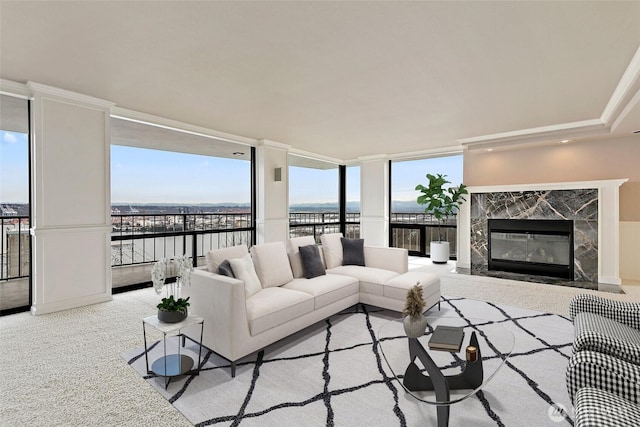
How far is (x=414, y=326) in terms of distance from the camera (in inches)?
81.8

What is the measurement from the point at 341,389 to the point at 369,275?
176 cm

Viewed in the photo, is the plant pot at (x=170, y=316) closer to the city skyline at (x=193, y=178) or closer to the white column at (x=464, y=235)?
the city skyline at (x=193, y=178)

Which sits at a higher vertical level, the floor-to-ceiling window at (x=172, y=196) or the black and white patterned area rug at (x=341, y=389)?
the floor-to-ceiling window at (x=172, y=196)

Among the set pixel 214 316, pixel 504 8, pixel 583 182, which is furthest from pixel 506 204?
pixel 214 316

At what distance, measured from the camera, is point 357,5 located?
209 cm

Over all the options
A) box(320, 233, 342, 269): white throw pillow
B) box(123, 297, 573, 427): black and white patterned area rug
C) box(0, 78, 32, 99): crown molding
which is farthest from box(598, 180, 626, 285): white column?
box(0, 78, 32, 99): crown molding

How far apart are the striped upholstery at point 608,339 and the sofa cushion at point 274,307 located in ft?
6.52

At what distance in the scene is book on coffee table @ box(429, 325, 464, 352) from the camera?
205 cm

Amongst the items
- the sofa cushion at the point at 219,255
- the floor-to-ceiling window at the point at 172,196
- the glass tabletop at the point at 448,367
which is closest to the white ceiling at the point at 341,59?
the floor-to-ceiling window at the point at 172,196

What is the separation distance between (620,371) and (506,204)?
15.7 ft

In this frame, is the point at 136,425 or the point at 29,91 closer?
the point at 136,425

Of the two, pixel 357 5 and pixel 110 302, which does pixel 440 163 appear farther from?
pixel 110 302

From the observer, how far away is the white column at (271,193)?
6.20 meters

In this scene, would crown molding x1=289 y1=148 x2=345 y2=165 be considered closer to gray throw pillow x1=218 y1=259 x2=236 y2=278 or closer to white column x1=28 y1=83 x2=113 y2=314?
white column x1=28 y1=83 x2=113 y2=314
